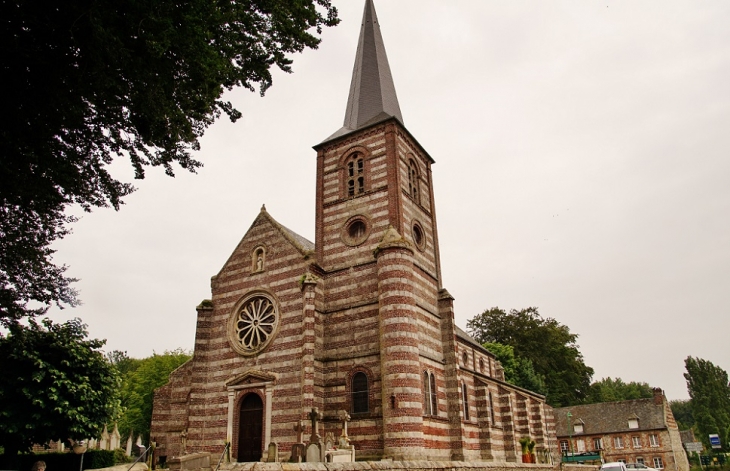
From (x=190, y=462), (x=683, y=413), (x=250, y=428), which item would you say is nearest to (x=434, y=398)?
(x=250, y=428)

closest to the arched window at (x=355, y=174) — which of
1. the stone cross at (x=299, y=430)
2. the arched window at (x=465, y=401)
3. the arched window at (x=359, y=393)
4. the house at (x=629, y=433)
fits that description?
the arched window at (x=359, y=393)

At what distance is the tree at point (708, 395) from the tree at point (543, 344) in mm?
15237

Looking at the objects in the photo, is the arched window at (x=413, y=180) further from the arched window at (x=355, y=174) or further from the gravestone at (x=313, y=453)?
the gravestone at (x=313, y=453)

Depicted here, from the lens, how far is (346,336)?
942 inches

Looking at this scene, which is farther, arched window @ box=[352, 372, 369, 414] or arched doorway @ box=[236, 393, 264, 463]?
arched doorway @ box=[236, 393, 264, 463]

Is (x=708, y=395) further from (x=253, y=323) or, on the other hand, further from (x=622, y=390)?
(x=253, y=323)

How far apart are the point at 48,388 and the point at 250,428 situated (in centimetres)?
829

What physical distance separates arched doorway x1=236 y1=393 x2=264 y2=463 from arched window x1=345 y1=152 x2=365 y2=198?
11.3 metres

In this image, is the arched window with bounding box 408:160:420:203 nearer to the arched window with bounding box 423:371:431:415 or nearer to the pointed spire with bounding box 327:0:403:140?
the pointed spire with bounding box 327:0:403:140

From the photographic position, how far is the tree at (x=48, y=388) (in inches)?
806

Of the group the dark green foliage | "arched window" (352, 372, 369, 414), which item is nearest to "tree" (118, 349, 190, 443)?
"arched window" (352, 372, 369, 414)

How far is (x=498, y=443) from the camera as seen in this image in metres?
29.9

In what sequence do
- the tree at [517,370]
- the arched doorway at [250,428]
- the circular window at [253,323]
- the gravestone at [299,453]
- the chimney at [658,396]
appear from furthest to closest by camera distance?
the tree at [517,370]
the chimney at [658,396]
the circular window at [253,323]
the arched doorway at [250,428]
the gravestone at [299,453]

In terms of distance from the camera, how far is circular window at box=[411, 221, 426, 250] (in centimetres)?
2772
